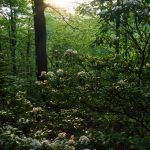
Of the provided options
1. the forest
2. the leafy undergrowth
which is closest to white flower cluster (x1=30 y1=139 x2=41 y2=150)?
the forest

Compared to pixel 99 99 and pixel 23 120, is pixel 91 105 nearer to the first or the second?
pixel 99 99

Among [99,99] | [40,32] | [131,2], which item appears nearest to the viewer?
[131,2]

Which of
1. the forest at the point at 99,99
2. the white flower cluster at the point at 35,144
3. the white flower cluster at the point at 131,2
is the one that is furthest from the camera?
the white flower cluster at the point at 131,2

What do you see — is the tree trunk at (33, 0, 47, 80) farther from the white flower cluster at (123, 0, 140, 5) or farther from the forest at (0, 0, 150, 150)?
the white flower cluster at (123, 0, 140, 5)

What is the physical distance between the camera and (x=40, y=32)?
15773 millimetres

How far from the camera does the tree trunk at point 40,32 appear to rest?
15.6 meters

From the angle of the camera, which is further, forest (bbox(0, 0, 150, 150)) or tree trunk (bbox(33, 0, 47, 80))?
tree trunk (bbox(33, 0, 47, 80))

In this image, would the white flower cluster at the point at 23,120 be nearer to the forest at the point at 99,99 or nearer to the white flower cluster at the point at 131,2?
the forest at the point at 99,99

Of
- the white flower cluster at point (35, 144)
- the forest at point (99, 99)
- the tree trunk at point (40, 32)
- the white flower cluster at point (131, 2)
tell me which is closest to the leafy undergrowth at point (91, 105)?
→ the forest at point (99, 99)

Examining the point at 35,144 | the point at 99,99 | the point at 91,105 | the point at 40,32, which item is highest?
the point at 40,32

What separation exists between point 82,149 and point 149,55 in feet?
10.6

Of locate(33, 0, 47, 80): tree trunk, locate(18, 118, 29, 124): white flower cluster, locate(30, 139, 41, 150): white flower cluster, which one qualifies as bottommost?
locate(30, 139, 41, 150): white flower cluster

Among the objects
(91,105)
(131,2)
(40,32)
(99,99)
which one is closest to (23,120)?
(91,105)

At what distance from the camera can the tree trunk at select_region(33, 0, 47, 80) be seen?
1559 centimetres
